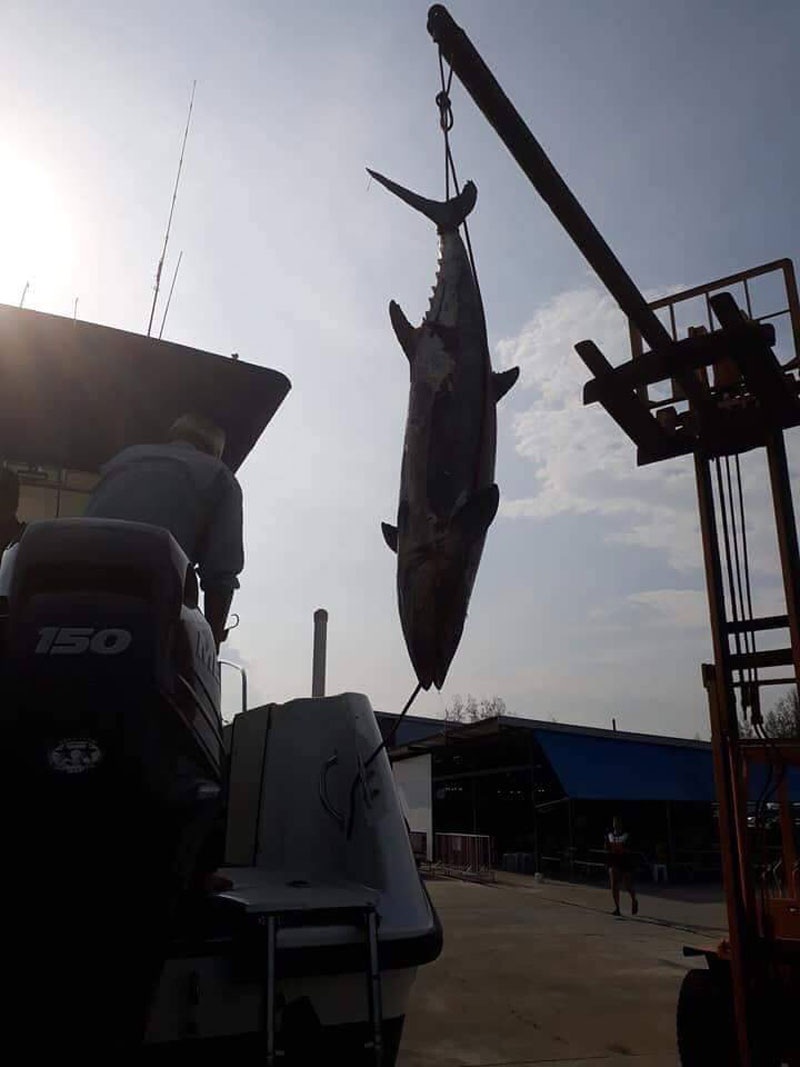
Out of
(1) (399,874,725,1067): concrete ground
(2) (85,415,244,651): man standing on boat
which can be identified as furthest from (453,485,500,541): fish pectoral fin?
(1) (399,874,725,1067): concrete ground

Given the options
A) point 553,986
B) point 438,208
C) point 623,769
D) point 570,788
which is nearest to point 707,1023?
point 553,986

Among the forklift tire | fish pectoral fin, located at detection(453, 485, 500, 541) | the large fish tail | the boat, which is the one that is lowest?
the forklift tire

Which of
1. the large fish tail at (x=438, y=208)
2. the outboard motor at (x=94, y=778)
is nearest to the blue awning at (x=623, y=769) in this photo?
the large fish tail at (x=438, y=208)

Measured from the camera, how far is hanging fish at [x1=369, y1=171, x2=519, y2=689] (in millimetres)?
2098

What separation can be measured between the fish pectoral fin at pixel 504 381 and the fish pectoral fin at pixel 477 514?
0.81 m

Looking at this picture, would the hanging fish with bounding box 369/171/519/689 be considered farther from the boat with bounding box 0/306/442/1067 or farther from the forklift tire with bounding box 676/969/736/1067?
the forklift tire with bounding box 676/969/736/1067

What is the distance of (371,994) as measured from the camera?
1.85 meters

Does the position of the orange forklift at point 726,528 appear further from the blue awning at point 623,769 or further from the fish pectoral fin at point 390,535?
the blue awning at point 623,769

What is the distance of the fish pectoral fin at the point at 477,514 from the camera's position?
2148mm

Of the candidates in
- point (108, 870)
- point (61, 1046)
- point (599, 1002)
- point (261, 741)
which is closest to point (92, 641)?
point (108, 870)

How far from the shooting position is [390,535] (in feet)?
7.74

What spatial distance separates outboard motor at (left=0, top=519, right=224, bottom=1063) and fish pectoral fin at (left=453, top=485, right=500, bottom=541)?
0.74m

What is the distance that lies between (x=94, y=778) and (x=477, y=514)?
113 centimetres

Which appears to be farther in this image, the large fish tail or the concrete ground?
the concrete ground
